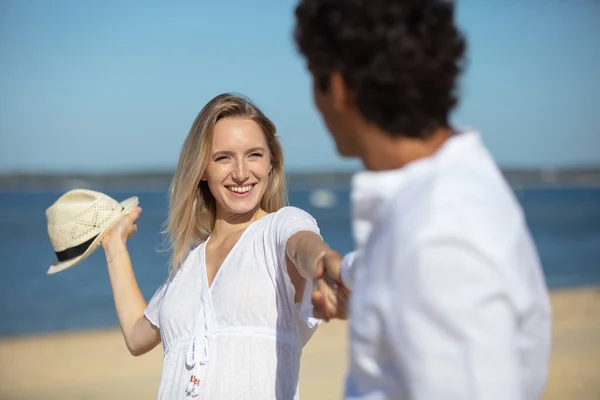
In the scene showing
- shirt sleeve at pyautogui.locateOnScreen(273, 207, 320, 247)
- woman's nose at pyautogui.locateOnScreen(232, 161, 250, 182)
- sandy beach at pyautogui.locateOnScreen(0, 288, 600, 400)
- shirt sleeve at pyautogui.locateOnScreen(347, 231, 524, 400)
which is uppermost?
sandy beach at pyautogui.locateOnScreen(0, 288, 600, 400)

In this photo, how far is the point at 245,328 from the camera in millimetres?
2971

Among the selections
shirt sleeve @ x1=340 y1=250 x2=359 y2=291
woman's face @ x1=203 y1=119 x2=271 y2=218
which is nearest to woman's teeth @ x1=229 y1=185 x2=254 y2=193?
woman's face @ x1=203 y1=119 x2=271 y2=218

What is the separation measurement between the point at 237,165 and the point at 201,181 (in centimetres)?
34

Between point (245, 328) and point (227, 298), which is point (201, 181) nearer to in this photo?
point (227, 298)

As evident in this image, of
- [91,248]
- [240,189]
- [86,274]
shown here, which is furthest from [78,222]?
[86,274]

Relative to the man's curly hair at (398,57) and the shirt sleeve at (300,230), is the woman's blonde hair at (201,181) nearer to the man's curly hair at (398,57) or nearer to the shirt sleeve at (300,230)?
the shirt sleeve at (300,230)

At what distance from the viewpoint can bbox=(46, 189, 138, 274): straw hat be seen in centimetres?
325

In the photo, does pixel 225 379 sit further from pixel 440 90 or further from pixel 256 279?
pixel 440 90

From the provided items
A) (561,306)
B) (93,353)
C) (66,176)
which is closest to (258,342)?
(93,353)

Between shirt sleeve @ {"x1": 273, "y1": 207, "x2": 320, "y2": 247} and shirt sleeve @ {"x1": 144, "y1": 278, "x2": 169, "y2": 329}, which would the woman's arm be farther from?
shirt sleeve @ {"x1": 273, "y1": 207, "x2": 320, "y2": 247}

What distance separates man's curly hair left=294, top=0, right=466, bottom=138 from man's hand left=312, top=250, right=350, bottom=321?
0.74 m

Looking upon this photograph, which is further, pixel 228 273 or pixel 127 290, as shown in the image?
pixel 127 290

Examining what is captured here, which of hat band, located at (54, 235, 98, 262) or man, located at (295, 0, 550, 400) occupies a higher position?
hat band, located at (54, 235, 98, 262)

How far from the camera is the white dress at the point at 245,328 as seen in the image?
2.92 metres
